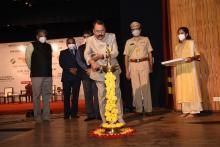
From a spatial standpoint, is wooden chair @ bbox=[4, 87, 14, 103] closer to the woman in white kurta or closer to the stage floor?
the stage floor

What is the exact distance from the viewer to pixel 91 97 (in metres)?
6.45

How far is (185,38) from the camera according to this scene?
589 centimetres

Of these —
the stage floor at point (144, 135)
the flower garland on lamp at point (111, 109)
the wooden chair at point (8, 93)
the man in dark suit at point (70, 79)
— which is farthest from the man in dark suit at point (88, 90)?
the wooden chair at point (8, 93)

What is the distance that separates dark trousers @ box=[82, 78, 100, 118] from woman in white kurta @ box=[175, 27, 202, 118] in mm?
1368

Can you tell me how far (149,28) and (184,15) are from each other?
1.12 meters

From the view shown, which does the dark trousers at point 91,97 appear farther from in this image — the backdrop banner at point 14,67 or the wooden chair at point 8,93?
the wooden chair at point 8,93

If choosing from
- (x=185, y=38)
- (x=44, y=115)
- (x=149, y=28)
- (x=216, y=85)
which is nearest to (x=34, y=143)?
(x=44, y=115)

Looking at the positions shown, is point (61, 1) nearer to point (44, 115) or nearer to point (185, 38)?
point (44, 115)

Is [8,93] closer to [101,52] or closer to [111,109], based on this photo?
[101,52]

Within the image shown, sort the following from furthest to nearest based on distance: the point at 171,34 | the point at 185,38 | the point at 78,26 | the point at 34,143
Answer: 1. the point at 78,26
2. the point at 171,34
3. the point at 185,38
4. the point at 34,143

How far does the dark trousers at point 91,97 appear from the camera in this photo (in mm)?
6238

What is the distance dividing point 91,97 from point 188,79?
5.51 feet

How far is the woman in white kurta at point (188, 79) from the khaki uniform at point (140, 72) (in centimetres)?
70

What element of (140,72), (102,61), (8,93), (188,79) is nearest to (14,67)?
(8,93)
